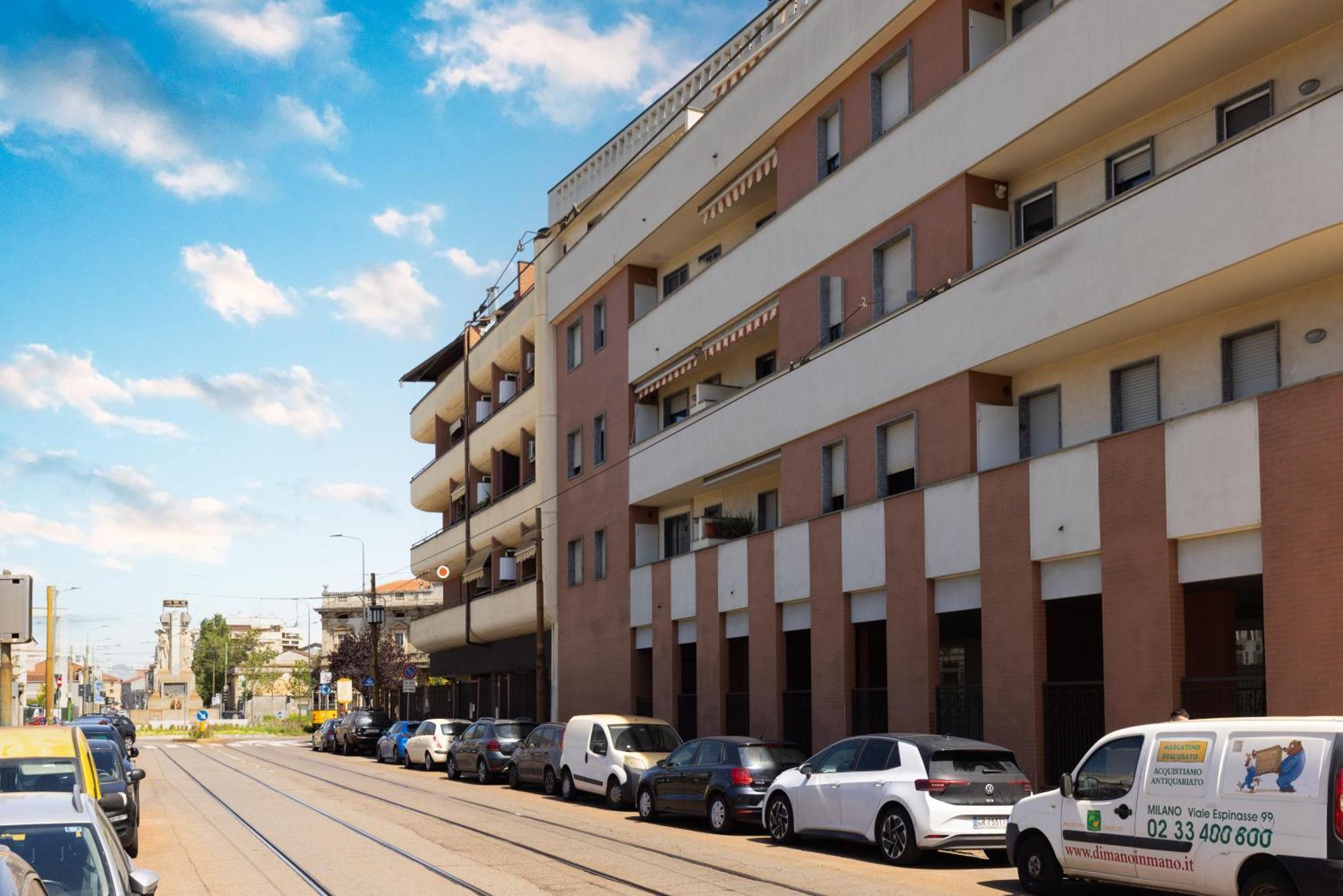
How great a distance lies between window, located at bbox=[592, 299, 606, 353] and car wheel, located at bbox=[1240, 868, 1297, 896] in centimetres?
3020

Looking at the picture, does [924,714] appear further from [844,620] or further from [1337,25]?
[1337,25]

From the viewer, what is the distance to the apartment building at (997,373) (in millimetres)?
17688

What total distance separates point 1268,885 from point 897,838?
607cm

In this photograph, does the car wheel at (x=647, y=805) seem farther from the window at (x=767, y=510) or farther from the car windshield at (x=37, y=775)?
the car windshield at (x=37, y=775)

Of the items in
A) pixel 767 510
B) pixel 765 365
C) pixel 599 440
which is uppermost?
pixel 765 365

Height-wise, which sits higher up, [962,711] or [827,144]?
[827,144]

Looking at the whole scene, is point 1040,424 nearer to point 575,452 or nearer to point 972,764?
point 972,764

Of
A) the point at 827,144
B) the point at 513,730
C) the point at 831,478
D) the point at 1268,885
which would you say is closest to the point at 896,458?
the point at 831,478

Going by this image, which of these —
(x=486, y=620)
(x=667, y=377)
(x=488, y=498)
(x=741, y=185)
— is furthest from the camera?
(x=488, y=498)

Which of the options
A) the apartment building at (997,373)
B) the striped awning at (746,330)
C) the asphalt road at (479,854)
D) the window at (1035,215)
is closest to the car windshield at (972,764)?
the asphalt road at (479,854)

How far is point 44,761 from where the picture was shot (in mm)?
13930

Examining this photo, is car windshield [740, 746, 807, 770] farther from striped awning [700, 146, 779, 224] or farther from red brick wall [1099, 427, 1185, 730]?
striped awning [700, 146, 779, 224]

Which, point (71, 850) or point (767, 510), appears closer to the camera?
point (71, 850)

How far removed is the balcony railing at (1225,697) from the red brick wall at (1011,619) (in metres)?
2.96
